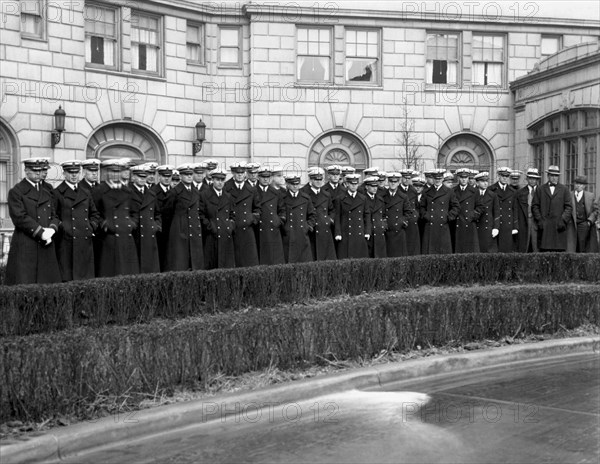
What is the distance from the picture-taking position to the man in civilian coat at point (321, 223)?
619 inches

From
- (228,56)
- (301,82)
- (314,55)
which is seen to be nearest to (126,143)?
(228,56)

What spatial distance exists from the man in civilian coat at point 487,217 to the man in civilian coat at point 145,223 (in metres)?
6.67

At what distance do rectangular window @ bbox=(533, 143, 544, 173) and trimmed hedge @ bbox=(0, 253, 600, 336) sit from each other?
11.3 metres

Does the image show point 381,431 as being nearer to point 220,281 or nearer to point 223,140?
point 220,281

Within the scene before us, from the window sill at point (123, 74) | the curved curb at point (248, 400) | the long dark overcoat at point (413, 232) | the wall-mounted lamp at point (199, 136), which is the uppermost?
the window sill at point (123, 74)

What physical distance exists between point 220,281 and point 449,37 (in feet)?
61.4

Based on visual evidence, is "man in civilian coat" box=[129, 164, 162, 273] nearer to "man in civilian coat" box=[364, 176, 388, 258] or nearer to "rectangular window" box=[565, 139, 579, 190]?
"man in civilian coat" box=[364, 176, 388, 258]

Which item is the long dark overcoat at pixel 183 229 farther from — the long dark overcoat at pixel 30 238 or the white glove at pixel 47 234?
the white glove at pixel 47 234

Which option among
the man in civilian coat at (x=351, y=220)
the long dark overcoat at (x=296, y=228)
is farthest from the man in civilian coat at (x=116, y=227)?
the man in civilian coat at (x=351, y=220)

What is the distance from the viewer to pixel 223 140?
26484 mm

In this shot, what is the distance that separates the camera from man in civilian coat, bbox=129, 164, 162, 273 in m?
13.4

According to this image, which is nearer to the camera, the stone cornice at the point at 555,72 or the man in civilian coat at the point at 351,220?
the man in civilian coat at the point at 351,220

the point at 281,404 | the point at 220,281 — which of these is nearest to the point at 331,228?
the point at 220,281

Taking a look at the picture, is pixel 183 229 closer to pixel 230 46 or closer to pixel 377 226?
pixel 377 226
